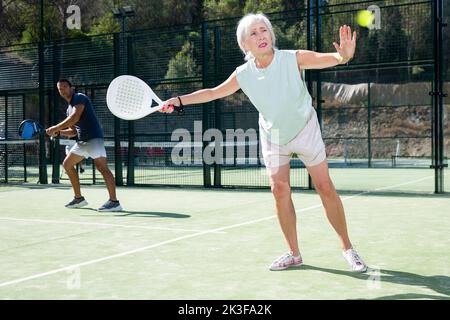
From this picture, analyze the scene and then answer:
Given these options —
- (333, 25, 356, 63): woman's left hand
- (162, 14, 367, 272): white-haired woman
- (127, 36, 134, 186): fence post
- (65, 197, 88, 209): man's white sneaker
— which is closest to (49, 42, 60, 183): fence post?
(127, 36, 134, 186): fence post

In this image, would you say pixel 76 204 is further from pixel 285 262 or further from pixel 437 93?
pixel 437 93

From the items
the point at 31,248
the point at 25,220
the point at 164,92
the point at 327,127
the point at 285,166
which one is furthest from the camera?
the point at 327,127

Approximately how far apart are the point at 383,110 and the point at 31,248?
3365 centimetres

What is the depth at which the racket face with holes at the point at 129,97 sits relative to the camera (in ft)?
17.3

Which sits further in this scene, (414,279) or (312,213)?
(312,213)

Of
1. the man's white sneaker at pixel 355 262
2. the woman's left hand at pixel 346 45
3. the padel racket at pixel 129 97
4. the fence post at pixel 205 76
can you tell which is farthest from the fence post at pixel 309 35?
the woman's left hand at pixel 346 45

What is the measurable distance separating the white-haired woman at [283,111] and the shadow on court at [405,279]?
9cm

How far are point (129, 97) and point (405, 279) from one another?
8.42 feet

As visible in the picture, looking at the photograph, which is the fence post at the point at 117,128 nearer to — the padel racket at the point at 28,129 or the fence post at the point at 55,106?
the fence post at the point at 55,106

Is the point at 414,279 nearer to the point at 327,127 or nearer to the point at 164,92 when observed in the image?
the point at 164,92

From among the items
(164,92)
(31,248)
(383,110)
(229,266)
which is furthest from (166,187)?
(383,110)

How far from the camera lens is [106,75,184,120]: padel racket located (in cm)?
527

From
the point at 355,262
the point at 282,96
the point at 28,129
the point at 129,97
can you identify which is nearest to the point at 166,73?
the point at 28,129
